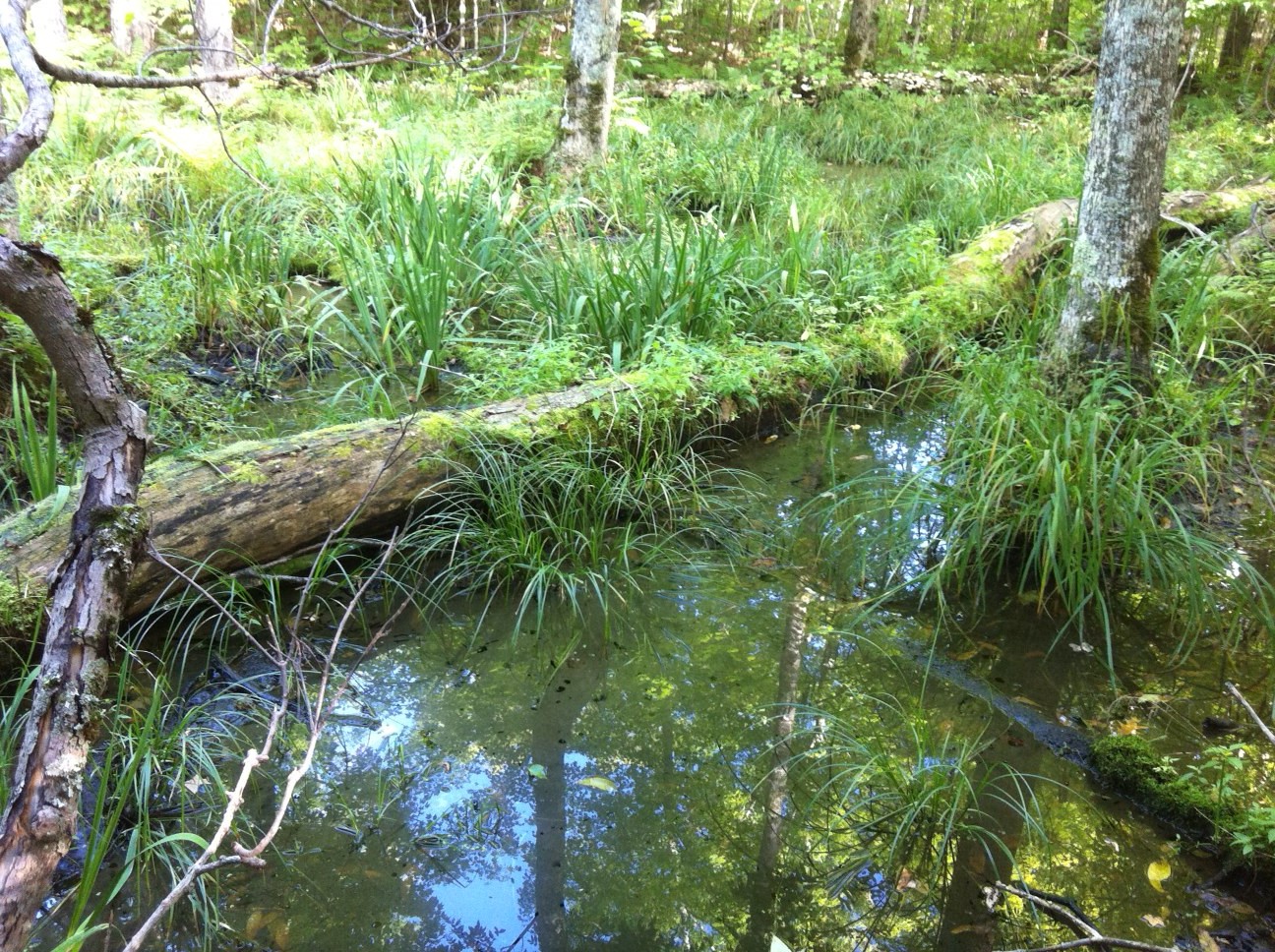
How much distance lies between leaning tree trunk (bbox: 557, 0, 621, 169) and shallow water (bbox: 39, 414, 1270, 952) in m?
4.43

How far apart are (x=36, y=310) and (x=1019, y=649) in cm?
303

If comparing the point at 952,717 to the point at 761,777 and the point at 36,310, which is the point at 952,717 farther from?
the point at 36,310

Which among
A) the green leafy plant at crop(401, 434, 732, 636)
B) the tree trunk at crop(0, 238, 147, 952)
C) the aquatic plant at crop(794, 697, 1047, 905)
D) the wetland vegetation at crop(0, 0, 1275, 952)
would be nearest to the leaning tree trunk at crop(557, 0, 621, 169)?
the wetland vegetation at crop(0, 0, 1275, 952)

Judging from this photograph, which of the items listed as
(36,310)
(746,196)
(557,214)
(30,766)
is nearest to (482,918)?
(30,766)

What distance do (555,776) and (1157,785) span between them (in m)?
1.61

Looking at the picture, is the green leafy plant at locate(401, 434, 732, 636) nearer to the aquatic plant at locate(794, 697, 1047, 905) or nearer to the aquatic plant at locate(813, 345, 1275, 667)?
the aquatic plant at locate(813, 345, 1275, 667)

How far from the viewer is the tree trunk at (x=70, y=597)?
130 cm

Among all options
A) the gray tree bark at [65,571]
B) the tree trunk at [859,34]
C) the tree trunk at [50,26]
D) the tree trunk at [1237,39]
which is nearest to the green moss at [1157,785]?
the gray tree bark at [65,571]

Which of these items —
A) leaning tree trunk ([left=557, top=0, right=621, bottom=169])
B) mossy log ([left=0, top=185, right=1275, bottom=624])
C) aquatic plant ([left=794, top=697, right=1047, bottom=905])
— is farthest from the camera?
leaning tree trunk ([left=557, top=0, right=621, bottom=169])

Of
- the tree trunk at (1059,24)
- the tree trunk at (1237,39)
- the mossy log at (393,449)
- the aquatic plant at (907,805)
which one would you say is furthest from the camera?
the tree trunk at (1059,24)

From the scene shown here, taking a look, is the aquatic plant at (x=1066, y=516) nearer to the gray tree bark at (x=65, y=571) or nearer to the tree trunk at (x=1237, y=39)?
the gray tree bark at (x=65, y=571)

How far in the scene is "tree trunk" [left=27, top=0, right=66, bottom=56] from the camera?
8.99 metres

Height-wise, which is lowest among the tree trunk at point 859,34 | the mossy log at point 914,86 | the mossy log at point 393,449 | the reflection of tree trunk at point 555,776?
the reflection of tree trunk at point 555,776

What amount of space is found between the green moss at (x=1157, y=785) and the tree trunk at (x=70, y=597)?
7.96 feet
